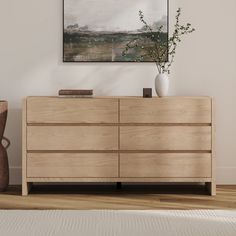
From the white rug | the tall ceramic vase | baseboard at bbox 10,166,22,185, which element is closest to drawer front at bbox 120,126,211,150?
the tall ceramic vase

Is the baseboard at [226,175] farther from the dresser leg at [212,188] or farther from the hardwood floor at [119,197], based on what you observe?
the dresser leg at [212,188]

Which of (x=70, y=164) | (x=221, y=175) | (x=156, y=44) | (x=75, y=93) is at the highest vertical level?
(x=156, y=44)

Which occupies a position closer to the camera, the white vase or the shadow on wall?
the white vase

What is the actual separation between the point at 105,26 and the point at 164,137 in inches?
43.0

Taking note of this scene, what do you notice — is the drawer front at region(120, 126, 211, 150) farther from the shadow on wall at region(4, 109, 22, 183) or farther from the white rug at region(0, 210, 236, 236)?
the white rug at region(0, 210, 236, 236)

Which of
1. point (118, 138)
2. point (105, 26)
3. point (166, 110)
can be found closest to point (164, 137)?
point (166, 110)

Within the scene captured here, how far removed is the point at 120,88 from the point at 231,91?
0.92 metres

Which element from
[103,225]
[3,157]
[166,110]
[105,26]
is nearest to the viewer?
[103,225]

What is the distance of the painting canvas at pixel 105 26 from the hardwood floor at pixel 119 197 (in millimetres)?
1063

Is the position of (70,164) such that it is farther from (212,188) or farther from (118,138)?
(212,188)

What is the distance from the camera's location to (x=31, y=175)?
396cm

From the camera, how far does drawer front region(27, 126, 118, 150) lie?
394 centimetres

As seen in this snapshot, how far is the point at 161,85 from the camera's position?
4.11 meters

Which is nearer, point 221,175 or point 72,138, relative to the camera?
point 72,138
